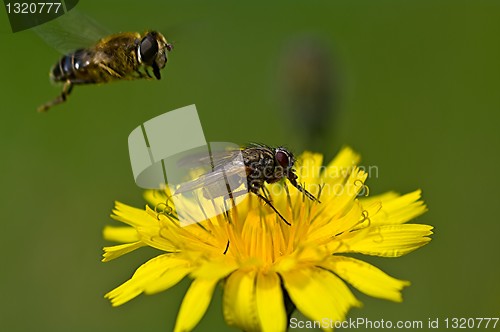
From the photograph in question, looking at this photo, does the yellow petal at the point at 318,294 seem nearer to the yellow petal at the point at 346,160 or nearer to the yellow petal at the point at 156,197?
the yellow petal at the point at 156,197

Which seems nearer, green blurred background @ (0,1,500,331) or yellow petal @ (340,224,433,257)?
yellow petal @ (340,224,433,257)

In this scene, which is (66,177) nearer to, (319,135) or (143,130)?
(319,135)

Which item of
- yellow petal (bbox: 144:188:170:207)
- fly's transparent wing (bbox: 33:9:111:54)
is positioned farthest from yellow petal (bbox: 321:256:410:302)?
fly's transparent wing (bbox: 33:9:111:54)

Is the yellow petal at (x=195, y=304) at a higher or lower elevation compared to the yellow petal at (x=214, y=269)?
lower

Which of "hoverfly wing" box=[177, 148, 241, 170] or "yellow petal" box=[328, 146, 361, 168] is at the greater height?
"hoverfly wing" box=[177, 148, 241, 170]

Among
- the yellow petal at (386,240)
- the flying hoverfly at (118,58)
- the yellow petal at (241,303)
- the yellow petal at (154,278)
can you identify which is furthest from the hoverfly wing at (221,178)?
the flying hoverfly at (118,58)

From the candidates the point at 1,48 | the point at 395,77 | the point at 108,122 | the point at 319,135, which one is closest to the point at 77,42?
the point at 319,135
